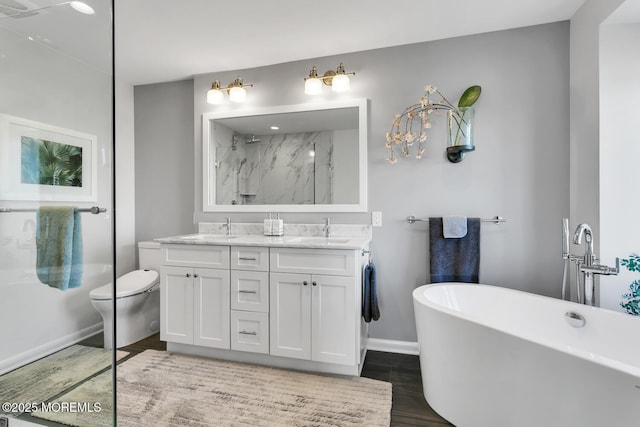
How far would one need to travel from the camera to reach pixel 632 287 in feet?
5.77

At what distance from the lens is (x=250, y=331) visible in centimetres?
224

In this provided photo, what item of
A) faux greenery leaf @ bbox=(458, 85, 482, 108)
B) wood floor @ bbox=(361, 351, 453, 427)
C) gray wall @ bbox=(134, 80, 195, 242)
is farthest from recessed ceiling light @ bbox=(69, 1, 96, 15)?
wood floor @ bbox=(361, 351, 453, 427)

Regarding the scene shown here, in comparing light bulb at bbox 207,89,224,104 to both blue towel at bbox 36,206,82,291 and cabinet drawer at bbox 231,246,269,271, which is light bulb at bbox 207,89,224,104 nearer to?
cabinet drawer at bbox 231,246,269,271

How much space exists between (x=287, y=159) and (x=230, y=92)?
0.81m

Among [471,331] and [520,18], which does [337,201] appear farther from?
[520,18]

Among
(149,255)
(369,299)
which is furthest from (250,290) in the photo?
(149,255)

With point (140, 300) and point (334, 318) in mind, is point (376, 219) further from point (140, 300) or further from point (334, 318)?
point (140, 300)

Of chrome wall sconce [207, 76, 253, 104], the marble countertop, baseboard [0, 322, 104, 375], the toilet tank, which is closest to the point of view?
baseboard [0, 322, 104, 375]

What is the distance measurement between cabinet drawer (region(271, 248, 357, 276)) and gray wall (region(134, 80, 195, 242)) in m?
1.33

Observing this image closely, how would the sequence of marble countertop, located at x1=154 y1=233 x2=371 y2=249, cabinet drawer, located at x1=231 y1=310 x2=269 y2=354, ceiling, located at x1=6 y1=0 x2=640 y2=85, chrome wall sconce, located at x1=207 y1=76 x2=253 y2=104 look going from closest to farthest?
ceiling, located at x1=6 y1=0 x2=640 y2=85 → marble countertop, located at x1=154 y1=233 x2=371 y2=249 → cabinet drawer, located at x1=231 y1=310 x2=269 y2=354 → chrome wall sconce, located at x1=207 y1=76 x2=253 y2=104

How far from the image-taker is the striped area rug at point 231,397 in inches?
64.9

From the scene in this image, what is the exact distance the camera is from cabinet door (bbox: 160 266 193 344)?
2.37 meters

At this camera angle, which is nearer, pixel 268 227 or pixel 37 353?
pixel 37 353

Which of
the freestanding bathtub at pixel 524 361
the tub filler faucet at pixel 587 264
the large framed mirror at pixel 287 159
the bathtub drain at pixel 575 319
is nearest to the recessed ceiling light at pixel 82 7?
the large framed mirror at pixel 287 159
